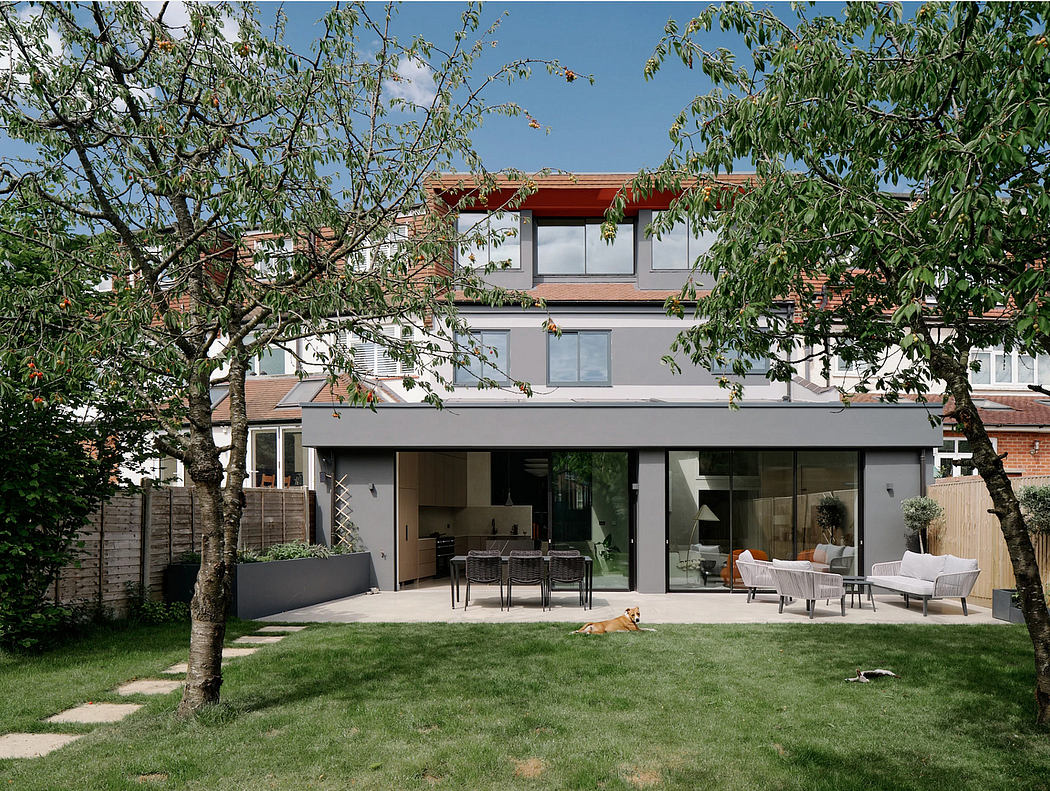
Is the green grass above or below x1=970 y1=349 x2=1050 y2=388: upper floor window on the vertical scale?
below

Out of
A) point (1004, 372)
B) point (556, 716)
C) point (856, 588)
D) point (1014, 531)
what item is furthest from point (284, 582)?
point (1004, 372)

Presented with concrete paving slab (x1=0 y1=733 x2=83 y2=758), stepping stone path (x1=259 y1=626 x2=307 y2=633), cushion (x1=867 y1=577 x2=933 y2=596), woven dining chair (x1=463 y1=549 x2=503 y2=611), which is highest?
woven dining chair (x1=463 y1=549 x2=503 y2=611)

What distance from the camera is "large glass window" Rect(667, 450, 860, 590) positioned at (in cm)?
1686

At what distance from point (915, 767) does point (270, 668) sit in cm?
639

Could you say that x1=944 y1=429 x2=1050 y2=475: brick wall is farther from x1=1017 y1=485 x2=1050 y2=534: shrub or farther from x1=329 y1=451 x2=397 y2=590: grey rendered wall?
x1=329 y1=451 x2=397 y2=590: grey rendered wall

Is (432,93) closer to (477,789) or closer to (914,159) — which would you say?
(914,159)

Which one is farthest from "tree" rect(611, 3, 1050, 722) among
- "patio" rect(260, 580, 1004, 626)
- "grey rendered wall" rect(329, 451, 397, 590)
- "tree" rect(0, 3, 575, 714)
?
"grey rendered wall" rect(329, 451, 397, 590)

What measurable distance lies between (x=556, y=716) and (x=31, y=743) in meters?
4.16

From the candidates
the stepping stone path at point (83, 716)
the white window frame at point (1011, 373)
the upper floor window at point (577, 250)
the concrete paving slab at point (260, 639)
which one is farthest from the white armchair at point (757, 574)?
the white window frame at point (1011, 373)

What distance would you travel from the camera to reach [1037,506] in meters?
13.2

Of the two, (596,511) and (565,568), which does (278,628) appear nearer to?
(565,568)

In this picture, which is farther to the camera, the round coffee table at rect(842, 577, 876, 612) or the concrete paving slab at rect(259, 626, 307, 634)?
the round coffee table at rect(842, 577, 876, 612)

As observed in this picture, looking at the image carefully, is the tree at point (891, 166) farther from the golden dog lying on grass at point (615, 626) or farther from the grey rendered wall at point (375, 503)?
the grey rendered wall at point (375, 503)

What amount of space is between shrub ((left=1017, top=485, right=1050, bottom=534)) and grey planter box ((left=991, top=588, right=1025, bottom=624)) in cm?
116
